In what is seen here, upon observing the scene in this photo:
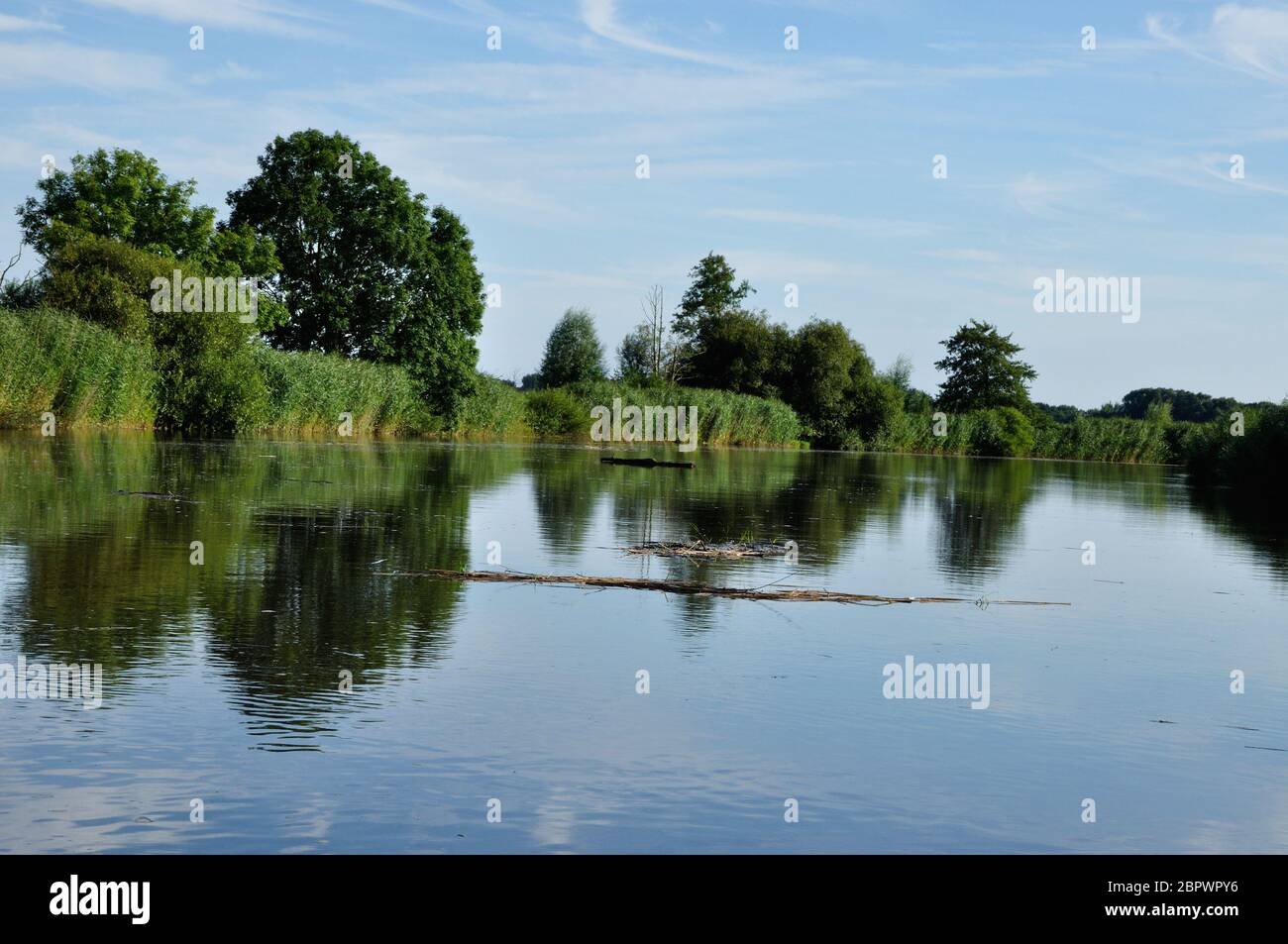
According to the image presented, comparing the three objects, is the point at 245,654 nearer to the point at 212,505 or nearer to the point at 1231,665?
the point at 1231,665

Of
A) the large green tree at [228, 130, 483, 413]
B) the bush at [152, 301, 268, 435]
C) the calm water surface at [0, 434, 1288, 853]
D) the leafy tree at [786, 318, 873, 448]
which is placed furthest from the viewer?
the leafy tree at [786, 318, 873, 448]

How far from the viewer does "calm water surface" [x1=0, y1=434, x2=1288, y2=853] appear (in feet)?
18.6

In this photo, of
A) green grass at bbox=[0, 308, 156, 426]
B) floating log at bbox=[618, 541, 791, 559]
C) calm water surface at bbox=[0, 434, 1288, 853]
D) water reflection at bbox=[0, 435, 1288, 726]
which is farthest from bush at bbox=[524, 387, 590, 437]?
floating log at bbox=[618, 541, 791, 559]

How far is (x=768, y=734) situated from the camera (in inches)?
288

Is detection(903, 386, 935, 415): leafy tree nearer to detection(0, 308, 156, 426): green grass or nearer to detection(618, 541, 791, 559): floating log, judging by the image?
detection(0, 308, 156, 426): green grass

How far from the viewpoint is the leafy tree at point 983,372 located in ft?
383

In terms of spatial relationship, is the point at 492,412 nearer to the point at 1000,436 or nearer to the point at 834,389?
the point at 834,389

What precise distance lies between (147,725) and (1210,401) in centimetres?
15266

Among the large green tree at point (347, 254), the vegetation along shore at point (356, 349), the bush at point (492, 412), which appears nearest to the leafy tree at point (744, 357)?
the vegetation along shore at point (356, 349)

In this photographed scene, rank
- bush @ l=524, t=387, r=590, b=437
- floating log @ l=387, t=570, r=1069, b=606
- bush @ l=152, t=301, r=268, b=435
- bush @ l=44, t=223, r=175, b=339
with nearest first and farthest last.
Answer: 1. floating log @ l=387, t=570, r=1069, b=606
2. bush @ l=44, t=223, r=175, b=339
3. bush @ l=152, t=301, r=268, b=435
4. bush @ l=524, t=387, r=590, b=437

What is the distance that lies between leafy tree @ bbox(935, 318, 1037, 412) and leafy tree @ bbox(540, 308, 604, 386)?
34.4 metres

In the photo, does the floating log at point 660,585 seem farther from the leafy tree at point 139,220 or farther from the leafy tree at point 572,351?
the leafy tree at point 572,351
